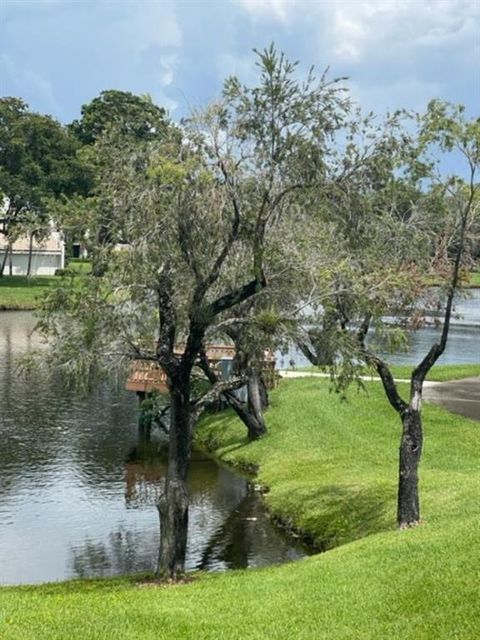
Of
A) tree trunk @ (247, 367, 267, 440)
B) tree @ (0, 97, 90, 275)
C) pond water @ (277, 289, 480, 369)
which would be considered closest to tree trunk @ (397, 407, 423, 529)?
tree trunk @ (247, 367, 267, 440)

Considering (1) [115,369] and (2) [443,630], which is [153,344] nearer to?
(1) [115,369]

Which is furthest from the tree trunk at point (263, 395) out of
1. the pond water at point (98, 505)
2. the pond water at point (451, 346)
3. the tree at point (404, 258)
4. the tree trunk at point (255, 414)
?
the tree at point (404, 258)

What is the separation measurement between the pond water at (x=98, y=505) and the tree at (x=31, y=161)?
47620 mm

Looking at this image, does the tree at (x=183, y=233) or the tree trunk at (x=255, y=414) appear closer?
the tree at (x=183, y=233)

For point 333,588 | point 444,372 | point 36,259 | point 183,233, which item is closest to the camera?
point 333,588

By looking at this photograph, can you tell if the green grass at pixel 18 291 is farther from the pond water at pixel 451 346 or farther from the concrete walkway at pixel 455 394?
the concrete walkway at pixel 455 394

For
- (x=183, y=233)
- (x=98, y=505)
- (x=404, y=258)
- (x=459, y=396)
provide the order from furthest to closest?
(x=459, y=396) < (x=98, y=505) < (x=404, y=258) < (x=183, y=233)

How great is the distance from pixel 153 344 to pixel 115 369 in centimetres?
139

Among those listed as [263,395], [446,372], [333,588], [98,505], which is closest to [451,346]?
[446,372]

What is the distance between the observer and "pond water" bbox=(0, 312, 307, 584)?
58.6ft

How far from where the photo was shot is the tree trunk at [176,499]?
1569cm

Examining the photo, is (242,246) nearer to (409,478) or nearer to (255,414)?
(409,478)

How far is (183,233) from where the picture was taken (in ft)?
49.6

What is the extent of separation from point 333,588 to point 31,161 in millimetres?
72681
